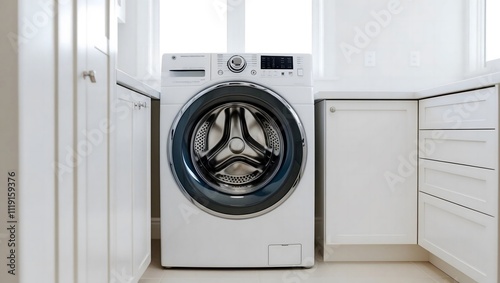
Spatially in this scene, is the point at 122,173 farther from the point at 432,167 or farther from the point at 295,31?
the point at 295,31

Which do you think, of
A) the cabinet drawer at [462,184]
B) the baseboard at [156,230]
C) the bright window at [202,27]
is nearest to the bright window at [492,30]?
the cabinet drawer at [462,184]

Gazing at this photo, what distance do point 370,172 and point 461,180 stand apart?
438 mm

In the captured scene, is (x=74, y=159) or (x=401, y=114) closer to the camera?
(x=74, y=159)

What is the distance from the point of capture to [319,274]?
171cm

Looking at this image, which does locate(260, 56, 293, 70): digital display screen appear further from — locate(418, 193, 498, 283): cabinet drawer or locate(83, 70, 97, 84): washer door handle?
locate(83, 70, 97, 84): washer door handle

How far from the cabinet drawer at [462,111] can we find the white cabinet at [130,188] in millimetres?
1227

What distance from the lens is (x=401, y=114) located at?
1772 millimetres

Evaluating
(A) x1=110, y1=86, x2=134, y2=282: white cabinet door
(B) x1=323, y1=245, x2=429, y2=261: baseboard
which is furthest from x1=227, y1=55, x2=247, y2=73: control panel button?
(B) x1=323, y1=245, x2=429, y2=261: baseboard

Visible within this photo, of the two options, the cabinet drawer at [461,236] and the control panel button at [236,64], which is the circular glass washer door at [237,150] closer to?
the control panel button at [236,64]

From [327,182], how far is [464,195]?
590mm

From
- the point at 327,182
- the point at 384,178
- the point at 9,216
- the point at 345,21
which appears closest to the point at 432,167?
the point at 384,178

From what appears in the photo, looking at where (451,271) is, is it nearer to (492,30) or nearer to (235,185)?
(235,185)

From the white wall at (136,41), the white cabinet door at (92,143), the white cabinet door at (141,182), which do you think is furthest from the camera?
the white wall at (136,41)

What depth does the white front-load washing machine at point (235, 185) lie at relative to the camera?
1.70 metres
